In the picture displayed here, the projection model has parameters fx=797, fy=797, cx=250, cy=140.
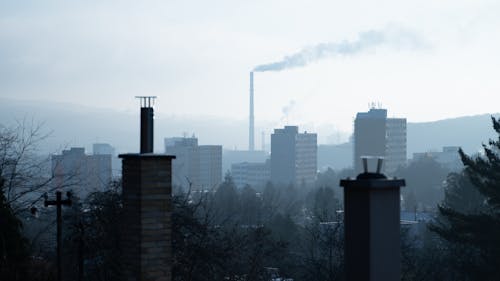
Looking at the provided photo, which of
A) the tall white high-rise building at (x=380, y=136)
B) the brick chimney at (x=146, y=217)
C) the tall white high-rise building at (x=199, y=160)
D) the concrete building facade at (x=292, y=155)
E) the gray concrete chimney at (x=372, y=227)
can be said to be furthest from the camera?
the concrete building facade at (x=292, y=155)

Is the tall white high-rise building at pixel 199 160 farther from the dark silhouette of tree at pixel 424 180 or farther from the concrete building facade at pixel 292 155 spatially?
the dark silhouette of tree at pixel 424 180

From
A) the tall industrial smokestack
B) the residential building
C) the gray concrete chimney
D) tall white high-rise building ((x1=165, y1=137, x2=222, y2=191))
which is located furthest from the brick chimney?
the residential building

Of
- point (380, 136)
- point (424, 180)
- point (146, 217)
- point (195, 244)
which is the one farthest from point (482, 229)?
point (380, 136)

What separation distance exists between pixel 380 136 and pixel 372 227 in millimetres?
134399

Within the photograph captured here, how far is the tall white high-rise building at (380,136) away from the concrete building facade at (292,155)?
17750 millimetres

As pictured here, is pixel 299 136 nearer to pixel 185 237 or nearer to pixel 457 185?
pixel 457 185

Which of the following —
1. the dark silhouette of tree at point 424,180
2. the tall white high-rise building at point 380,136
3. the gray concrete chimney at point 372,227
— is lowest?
the dark silhouette of tree at point 424,180

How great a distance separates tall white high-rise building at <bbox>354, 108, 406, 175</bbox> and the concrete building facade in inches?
699

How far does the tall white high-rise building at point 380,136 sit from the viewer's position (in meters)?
133

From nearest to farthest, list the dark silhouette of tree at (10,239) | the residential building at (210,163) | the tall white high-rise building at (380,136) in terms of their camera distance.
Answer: the dark silhouette of tree at (10,239), the tall white high-rise building at (380,136), the residential building at (210,163)

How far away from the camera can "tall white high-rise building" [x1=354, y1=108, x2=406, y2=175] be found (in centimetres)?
13312

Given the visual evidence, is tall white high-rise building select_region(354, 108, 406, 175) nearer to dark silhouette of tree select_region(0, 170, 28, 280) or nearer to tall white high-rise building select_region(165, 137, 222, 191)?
tall white high-rise building select_region(165, 137, 222, 191)

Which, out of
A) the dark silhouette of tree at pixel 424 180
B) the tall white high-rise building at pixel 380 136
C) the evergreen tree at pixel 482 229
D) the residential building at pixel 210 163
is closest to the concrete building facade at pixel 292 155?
the residential building at pixel 210 163

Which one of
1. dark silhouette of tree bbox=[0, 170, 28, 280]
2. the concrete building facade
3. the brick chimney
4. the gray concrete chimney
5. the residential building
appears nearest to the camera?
the gray concrete chimney
